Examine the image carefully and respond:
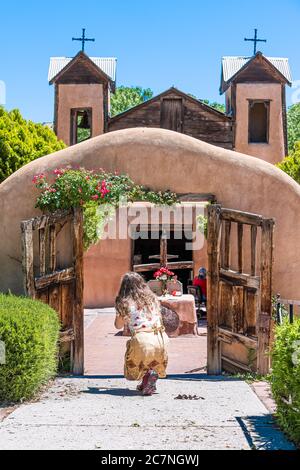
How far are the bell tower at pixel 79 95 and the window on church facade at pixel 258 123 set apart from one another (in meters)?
5.37

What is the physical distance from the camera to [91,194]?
11.0m

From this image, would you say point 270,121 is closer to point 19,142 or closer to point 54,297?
point 19,142

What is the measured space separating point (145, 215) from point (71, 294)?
10.6 metres

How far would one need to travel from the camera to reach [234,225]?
11555 mm

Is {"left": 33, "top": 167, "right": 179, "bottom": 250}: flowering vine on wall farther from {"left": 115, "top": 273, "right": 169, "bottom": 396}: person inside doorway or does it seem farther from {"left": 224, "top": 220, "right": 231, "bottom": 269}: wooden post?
{"left": 115, "top": 273, "right": 169, "bottom": 396}: person inside doorway

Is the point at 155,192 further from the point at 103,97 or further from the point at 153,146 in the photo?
the point at 103,97

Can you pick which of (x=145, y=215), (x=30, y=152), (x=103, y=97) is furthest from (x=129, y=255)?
(x=103, y=97)

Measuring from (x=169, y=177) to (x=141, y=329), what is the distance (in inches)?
117

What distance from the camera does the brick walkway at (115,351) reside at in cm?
1205

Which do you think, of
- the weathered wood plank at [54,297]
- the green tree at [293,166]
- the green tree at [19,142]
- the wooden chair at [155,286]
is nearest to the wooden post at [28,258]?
the weathered wood plank at [54,297]

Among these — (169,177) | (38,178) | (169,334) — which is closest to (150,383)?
(169,177)

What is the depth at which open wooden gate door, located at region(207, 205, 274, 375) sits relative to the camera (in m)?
10.5

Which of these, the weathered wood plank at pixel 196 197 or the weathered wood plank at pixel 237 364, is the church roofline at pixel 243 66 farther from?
the weathered wood plank at pixel 237 364

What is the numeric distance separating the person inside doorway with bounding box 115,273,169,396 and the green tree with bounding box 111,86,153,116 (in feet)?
147
